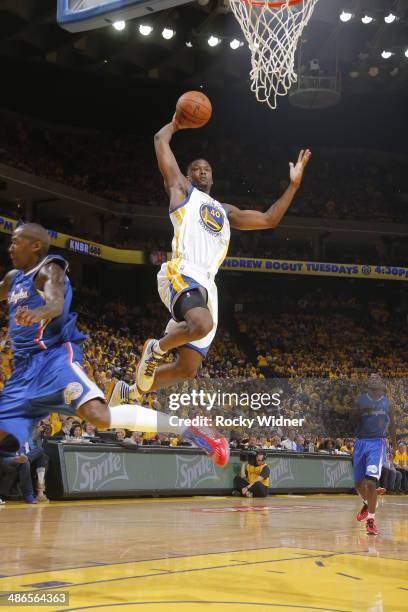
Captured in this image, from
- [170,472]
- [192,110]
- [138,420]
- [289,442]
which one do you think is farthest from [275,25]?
[289,442]

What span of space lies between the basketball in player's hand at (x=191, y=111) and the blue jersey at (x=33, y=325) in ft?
5.74

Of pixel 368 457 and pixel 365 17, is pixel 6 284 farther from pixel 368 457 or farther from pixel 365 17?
pixel 365 17

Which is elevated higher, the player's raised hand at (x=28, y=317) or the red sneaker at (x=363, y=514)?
the player's raised hand at (x=28, y=317)

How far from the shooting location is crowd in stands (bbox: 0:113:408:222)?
3012 cm

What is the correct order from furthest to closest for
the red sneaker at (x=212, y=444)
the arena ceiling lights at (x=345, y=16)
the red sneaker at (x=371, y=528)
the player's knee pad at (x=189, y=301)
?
1. the arena ceiling lights at (x=345, y=16)
2. the red sneaker at (x=371, y=528)
3. the player's knee pad at (x=189, y=301)
4. the red sneaker at (x=212, y=444)

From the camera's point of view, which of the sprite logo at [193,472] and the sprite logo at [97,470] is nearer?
the sprite logo at [97,470]

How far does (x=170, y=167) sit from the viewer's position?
6105 millimetres

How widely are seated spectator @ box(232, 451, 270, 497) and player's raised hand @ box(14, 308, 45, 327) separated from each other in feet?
38.7

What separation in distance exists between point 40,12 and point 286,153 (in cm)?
1614

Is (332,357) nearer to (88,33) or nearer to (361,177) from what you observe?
(361,177)

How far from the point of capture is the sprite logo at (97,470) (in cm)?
1299

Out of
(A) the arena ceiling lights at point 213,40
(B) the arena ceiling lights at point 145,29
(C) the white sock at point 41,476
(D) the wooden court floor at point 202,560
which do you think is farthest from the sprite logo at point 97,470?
(A) the arena ceiling lights at point 213,40

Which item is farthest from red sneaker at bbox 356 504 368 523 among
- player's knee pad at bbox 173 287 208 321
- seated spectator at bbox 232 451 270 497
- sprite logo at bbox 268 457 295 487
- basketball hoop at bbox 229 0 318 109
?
sprite logo at bbox 268 457 295 487

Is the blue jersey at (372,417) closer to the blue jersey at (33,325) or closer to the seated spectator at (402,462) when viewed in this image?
the blue jersey at (33,325)
